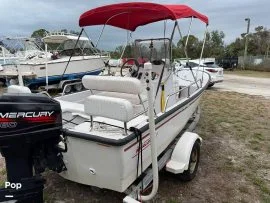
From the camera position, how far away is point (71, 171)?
9.90ft

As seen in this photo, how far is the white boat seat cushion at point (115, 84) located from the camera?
2.77 meters

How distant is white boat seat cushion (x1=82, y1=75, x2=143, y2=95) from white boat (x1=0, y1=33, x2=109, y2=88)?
6593 millimetres

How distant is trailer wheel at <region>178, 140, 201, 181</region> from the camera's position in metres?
3.74

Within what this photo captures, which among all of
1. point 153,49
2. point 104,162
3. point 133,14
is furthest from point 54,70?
point 104,162

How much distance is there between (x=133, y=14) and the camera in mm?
5332

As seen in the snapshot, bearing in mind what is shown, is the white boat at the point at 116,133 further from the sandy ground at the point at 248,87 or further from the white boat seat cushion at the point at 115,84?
the sandy ground at the point at 248,87

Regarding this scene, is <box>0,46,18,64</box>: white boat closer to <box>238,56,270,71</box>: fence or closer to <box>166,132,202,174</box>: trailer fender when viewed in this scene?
<box>166,132,202,174</box>: trailer fender

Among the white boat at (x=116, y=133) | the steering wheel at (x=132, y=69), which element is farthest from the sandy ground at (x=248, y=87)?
the white boat at (x=116, y=133)

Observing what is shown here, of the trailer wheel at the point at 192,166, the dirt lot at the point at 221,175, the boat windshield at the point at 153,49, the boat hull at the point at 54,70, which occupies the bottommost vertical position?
the dirt lot at the point at 221,175

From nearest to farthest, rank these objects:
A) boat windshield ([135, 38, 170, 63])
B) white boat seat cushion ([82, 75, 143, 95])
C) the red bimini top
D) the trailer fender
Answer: white boat seat cushion ([82, 75, 143, 95]) < the trailer fender < the red bimini top < boat windshield ([135, 38, 170, 63])

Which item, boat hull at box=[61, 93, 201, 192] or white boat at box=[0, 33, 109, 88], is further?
white boat at box=[0, 33, 109, 88]

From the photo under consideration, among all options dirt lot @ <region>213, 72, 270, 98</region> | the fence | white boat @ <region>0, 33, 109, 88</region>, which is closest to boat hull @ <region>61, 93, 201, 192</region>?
white boat @ <region>0, 33, 109, 88</region>

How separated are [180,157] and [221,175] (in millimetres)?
869

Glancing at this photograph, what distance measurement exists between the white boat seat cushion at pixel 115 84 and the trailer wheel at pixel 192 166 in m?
1.48
